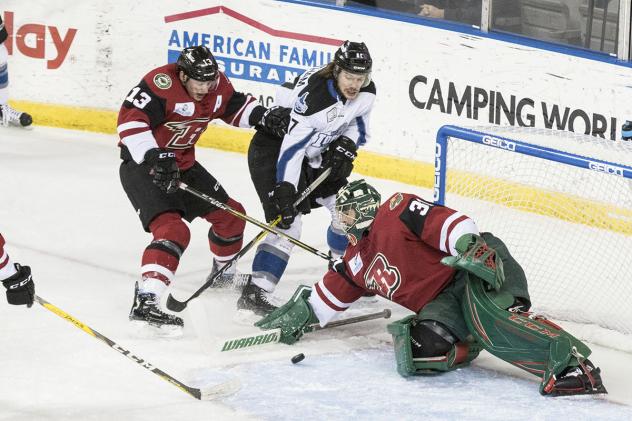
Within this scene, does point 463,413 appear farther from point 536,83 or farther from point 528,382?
point 536,83

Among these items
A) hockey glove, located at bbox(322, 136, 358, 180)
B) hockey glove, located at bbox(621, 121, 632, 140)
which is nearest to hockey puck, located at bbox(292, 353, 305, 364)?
hockey glove, located at bbox(322, 136, 358, 180)

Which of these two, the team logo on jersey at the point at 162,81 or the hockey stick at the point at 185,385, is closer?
the hockey stick at the point at 185,385

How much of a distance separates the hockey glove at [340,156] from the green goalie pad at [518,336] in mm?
939

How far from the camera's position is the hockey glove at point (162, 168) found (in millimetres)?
4727

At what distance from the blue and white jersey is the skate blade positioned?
73cm

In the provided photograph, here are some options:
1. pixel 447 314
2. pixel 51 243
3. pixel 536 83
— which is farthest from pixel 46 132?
pixel 447 314

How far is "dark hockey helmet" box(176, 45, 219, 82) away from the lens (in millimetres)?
4789

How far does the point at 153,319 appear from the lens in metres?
4.73

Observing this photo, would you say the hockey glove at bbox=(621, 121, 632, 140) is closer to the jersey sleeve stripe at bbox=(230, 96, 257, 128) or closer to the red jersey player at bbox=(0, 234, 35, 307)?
the jersey sleeve stripe at bbox=(230, 96, 257, 128)

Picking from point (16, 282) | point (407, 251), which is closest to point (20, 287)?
point (16, 282)

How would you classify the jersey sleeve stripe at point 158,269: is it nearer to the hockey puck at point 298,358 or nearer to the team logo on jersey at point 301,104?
the hockey puck at point 298,358

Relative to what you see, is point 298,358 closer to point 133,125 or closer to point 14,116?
point 133,125

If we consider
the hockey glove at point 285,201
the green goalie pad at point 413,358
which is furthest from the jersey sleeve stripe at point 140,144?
the green goalie pad at point 413,358

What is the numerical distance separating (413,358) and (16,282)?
1.34 m
